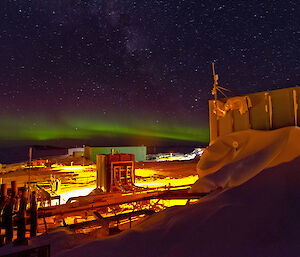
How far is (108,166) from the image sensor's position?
1396 centimetres

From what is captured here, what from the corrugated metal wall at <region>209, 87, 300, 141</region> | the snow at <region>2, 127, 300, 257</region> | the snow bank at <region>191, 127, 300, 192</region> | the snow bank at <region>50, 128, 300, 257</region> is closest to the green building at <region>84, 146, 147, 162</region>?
the corrugated metal wall at <region>209, 87, 300, 141</region>

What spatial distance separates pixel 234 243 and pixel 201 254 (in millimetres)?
684

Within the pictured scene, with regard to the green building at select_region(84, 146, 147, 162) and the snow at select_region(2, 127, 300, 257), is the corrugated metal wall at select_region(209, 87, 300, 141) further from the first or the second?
the green building at select_region(84, 146, 147, 162)

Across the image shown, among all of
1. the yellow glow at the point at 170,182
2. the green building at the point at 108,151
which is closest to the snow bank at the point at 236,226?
the yellow glow at the point at 170,182

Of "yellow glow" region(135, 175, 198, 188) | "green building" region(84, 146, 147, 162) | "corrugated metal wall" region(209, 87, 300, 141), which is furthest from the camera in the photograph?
"green building" region(84, 146, 147, 162)

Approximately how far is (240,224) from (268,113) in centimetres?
658

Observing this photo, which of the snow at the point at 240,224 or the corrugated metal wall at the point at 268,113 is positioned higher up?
the corrugated metal wall at the point at 268,113

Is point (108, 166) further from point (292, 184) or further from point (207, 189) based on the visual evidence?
point (292, 184)

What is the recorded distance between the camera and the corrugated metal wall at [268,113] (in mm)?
8098

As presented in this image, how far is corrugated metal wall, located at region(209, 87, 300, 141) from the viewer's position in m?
8.10

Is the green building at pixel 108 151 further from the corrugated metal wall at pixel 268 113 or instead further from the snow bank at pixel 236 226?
the snow bank at pixel 236 226

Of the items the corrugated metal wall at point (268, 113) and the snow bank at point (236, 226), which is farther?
the corrugated metal wall at point (268, 113)

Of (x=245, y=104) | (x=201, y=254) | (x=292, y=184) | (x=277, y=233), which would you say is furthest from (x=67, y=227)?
(x=245, y=104)

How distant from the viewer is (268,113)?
864cm
